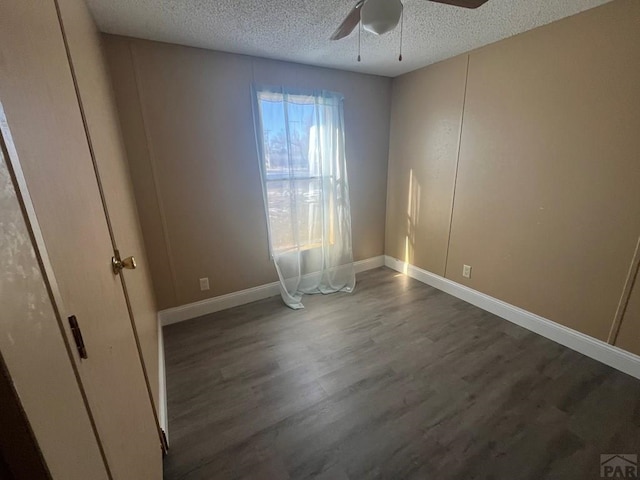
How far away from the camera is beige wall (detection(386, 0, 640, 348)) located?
1.71 meters

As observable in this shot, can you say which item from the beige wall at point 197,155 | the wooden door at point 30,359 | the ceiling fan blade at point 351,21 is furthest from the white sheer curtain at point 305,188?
the wooden door at point 30,359

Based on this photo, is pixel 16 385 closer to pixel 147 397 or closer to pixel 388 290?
pixel 147 397

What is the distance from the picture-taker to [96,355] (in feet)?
2.25

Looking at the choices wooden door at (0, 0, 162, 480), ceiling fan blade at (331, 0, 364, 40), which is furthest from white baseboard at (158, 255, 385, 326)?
ceiling fan blade at (331, 0, 364, 40)

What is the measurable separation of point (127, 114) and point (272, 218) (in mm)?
1338

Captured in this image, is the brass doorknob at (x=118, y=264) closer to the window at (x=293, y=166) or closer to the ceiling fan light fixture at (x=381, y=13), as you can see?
the ceiling fan light fixture at (x=381, y=13)

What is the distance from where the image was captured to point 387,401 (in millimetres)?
1663

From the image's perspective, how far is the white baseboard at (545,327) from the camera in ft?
6.05

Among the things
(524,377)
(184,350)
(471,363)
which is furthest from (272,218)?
(524,377)

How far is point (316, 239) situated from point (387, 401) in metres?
1.65

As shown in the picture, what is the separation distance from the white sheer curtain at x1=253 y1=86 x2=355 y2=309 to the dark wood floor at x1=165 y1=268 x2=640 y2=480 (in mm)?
629

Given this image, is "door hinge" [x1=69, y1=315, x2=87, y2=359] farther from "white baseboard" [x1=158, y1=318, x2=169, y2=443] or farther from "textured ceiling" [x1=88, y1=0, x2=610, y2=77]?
"textured ceiling" [x1=88, y1=0, x2=610, y2=77]

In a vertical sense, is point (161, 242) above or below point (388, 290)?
above

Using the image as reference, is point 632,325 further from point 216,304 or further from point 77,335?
point 216,304
